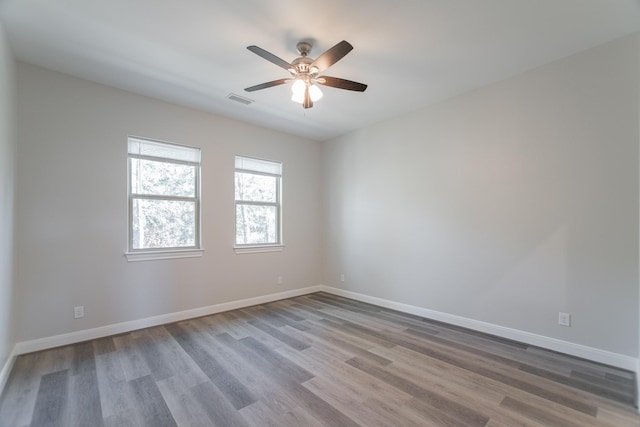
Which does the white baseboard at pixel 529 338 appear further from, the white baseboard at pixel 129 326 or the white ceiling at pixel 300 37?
the white ceiling at pixel 300 37

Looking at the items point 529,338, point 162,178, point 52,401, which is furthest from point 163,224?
point 529,338

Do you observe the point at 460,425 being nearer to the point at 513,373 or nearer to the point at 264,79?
the point at 513,373

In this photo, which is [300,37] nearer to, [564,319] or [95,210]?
[95,210]

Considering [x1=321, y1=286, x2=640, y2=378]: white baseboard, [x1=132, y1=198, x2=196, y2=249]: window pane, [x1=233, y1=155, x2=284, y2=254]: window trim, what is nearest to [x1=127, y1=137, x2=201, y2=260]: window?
[x1=132, y1=198, x2=196, y2=249]: window pane

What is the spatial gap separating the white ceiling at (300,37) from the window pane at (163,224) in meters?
1.41

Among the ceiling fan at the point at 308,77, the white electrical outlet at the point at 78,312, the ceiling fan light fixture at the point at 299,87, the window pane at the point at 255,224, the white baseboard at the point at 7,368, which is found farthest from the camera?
the window pane at the point at 255,224

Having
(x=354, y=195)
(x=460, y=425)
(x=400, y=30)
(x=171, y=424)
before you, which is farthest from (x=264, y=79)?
(x=460, y=425)

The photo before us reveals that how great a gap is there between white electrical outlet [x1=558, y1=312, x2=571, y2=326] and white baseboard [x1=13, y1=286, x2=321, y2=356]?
144 inches

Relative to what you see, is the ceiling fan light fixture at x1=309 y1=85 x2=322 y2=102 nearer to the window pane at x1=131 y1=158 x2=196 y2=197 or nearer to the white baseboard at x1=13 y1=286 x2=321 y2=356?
the window pane at x1=131 y1=158 x2=196 y2=197

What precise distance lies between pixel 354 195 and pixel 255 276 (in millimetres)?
2108

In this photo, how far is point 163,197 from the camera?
3756 millimetres

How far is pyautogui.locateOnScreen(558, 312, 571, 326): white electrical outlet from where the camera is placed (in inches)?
110

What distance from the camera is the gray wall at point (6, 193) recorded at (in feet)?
7.55

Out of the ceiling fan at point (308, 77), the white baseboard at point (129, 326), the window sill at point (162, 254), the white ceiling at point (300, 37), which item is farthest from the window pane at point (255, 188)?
the ceiling fan at point (308, 77)
